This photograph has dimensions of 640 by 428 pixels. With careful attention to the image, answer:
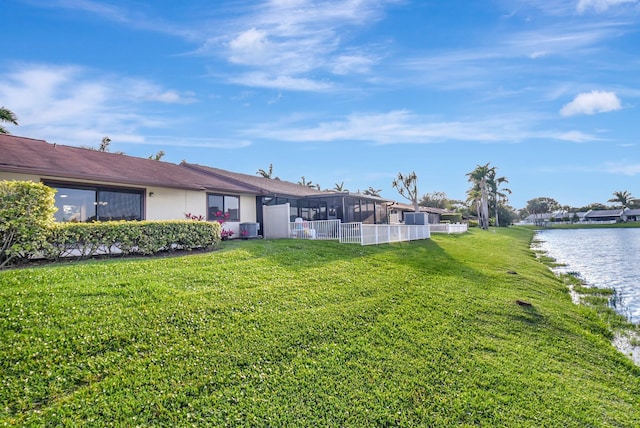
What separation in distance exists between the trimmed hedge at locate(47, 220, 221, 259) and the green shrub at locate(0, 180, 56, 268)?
36cm

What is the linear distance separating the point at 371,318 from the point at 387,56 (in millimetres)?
13045

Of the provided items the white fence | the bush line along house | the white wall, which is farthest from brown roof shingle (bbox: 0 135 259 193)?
the white fence

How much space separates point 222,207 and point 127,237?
6.51m

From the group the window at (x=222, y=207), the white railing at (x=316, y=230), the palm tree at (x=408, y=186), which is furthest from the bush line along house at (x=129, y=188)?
the palm tree at (x=408, y=186)

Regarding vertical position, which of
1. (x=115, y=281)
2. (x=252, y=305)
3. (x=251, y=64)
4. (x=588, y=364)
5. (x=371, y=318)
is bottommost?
(x=588, y=364)

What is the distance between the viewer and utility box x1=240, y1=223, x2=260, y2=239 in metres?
16.2

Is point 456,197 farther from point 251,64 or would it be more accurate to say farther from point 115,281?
point 115,281

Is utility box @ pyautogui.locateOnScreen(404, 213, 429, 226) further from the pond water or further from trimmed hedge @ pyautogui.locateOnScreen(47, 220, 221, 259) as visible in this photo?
trimmed hedge @ pyautogui.locateOnScreen(47, 220, 221, 259)

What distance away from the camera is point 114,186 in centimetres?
1184

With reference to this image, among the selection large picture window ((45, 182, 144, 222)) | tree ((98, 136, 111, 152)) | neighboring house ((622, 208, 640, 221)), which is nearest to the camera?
large picture window ((45, 182, 144, 222))

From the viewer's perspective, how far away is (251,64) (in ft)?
49.6

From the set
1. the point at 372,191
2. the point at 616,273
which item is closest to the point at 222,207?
the point at 616,273

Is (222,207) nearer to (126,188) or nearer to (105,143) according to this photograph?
(126,188)

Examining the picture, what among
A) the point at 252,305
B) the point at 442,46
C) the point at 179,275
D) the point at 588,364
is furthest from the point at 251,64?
the point at 588,364
